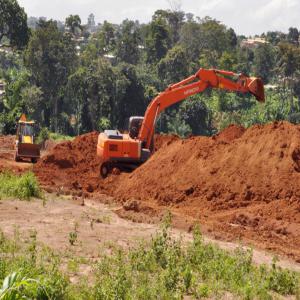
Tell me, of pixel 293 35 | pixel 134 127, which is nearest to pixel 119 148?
pixel 134 127

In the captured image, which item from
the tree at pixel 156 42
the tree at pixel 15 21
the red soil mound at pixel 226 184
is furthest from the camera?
the tree at pixel 156 42

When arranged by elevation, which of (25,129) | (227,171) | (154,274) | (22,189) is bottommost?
(154,274)

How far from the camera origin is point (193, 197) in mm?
16672

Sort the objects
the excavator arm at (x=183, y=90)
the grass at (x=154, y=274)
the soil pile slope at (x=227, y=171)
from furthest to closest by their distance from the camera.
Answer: the excavator arm at (x=183, y=90) < the soil pile slope at (x=227, y=171) < the grass at (x=154, y=274)

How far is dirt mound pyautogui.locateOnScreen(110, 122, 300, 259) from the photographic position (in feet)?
46.2

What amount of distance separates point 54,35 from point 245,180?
3022cm

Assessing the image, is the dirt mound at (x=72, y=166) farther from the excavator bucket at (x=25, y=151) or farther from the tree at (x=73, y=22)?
the tree at (x=73, y=22)

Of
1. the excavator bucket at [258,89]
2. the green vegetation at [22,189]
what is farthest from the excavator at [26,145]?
the excavator bucket at [258,89]

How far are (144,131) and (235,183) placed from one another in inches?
180

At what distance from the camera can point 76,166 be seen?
859 inches

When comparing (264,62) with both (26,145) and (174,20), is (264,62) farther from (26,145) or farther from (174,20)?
(26,145)

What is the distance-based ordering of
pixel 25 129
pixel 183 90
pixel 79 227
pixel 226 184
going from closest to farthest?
pixel 79 227 < pixel 226 184 < pixel 183 90 < pixel 25 129

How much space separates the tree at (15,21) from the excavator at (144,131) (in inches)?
1197

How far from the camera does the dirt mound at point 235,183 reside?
14070 millimetres
